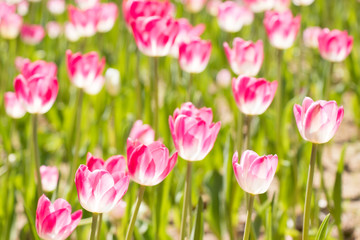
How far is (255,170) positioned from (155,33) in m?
0.63

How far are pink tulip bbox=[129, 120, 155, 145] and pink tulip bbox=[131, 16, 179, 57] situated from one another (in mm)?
268

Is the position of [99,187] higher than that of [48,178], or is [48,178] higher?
[99,187]

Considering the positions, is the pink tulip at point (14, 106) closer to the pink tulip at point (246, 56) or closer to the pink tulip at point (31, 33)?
the pink tulip at point (246, 56)

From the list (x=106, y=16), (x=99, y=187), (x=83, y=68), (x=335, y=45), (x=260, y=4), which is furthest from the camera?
(x=260, y=4)

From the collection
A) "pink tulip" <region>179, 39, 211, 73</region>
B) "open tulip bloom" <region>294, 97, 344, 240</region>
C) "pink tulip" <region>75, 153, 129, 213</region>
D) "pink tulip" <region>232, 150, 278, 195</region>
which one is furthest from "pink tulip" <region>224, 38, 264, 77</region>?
"pink tulip" <region>75, 153, 129, 213</region>

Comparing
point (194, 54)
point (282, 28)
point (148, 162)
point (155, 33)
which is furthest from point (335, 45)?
point (148, 162)

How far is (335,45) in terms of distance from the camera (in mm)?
1914

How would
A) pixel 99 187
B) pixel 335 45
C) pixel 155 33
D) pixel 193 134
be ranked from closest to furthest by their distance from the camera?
pixel 99 187
pixel 193 134
pixel 155 33
pixel 335 45

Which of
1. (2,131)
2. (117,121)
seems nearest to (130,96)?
(117,121)

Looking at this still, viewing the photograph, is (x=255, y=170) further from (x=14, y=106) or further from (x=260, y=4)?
(x=260, y=4)

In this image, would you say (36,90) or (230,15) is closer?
(36,90)

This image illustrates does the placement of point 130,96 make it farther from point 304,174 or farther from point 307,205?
point 307,205

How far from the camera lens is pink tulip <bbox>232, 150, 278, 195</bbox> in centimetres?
116

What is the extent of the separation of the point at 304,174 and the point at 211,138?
894mm
